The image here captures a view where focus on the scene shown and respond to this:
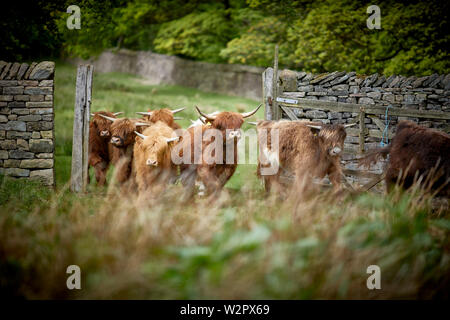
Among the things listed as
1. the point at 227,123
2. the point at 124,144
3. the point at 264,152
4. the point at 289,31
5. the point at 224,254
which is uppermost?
the point at 289,31

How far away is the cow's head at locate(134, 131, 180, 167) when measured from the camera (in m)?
5.74

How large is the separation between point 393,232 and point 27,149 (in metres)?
6.25

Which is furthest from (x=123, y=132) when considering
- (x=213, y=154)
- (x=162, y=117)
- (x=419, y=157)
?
(x=419, y=157)

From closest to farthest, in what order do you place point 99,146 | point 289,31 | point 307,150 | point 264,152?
point 307,150
point 264,152
point 99,146
point 289,31

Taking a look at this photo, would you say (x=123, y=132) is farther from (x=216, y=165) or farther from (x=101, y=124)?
(x=216, y=165)

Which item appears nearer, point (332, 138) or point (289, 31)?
point (332, 138)

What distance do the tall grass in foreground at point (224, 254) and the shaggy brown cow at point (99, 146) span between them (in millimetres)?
3520

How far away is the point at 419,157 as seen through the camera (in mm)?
4797

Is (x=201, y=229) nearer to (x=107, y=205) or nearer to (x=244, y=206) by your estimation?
(x=244, y=206)

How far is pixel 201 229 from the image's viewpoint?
136 inches

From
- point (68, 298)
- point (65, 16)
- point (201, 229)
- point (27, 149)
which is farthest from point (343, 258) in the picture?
point (65, 16)

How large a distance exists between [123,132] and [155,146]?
1057 millimetres

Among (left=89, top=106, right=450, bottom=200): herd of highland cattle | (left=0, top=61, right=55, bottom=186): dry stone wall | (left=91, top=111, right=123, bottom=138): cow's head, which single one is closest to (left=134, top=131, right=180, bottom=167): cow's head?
(left=89, top=106, right=450, bottom=200): herd of highland cattle

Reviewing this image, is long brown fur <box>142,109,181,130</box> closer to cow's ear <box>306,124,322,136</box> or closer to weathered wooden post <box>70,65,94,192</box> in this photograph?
weathered wooden post <box>70,65,94,192</box>
